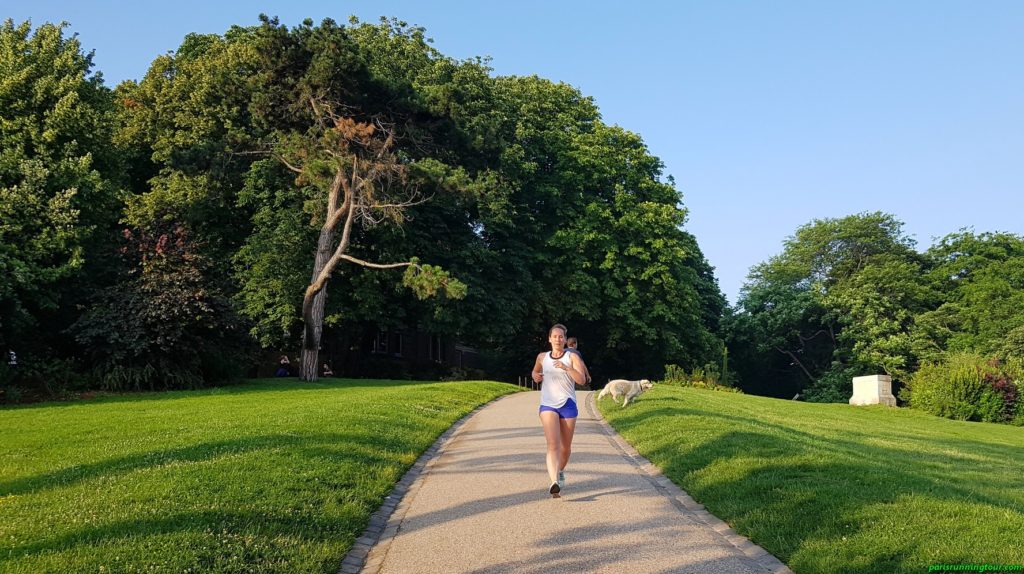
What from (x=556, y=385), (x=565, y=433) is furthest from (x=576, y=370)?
(x=565, y=433)

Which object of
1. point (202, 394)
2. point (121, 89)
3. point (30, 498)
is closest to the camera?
point (30, 498)

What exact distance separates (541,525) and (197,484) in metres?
3.42

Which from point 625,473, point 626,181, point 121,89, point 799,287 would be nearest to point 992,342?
point 799,287

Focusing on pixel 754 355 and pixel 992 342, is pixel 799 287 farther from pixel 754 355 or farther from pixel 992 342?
pixel 992 342

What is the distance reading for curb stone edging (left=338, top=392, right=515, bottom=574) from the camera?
569 centimetres

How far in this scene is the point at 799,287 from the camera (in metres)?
57.5

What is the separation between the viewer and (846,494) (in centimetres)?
713

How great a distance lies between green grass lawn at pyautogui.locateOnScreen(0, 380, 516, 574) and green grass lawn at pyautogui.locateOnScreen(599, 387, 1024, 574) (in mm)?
3627

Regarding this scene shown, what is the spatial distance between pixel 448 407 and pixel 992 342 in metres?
40.2

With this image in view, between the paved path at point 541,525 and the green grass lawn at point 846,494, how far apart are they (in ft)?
1.13

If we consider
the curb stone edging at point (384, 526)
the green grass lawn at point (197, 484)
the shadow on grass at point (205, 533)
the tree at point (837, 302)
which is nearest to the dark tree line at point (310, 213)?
the green grass lawn at point (197, 484)

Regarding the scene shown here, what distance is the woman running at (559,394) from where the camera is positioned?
7.97 meters

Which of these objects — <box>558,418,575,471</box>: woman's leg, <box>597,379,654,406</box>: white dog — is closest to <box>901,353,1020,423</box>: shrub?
<box>597,379,654,406</box>: white dog

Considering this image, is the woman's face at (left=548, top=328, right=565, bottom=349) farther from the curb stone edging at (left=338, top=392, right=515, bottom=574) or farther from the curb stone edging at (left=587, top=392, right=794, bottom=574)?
the curb stone edging at (left=338, top=392, right=515, bottom=574)
